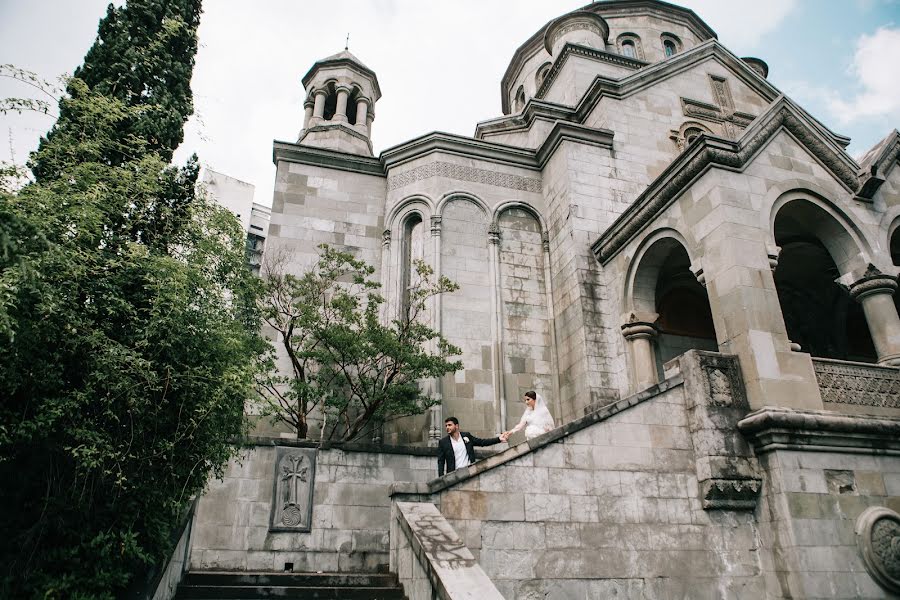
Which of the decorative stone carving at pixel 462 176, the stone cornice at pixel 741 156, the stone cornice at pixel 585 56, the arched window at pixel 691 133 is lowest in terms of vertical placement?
the stone cornice at pixel 741 156

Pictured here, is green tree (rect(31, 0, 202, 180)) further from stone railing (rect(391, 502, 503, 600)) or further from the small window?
the small window

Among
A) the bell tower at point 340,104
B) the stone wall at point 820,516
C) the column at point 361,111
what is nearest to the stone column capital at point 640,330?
the stone wall at point 820,516

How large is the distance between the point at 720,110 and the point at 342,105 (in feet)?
36.3

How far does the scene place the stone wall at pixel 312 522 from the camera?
8.76 m

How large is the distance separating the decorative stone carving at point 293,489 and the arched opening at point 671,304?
22.0ft

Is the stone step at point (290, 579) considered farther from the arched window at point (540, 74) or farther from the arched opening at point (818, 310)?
the arched window at point (540, 74)

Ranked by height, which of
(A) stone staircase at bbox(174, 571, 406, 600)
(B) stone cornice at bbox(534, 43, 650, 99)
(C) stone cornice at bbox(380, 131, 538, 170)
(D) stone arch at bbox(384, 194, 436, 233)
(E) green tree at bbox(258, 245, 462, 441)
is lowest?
(A) stone staircase at bbox(174, 571, 406, 600)

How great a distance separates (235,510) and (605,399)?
725 centimetres

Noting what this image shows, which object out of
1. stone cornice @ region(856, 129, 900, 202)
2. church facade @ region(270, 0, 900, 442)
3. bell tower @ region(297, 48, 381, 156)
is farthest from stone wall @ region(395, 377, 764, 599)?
bell tower @ region(297, 48, 381, 156)

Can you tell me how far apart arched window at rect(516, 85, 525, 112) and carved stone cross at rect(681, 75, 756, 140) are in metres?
9.43

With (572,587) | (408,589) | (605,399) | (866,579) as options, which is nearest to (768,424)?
(866,579)

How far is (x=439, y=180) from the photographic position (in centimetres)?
1473

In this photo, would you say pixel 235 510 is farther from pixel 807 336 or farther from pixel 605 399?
pixel 807 336

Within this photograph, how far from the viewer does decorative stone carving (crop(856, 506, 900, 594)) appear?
298 inches
